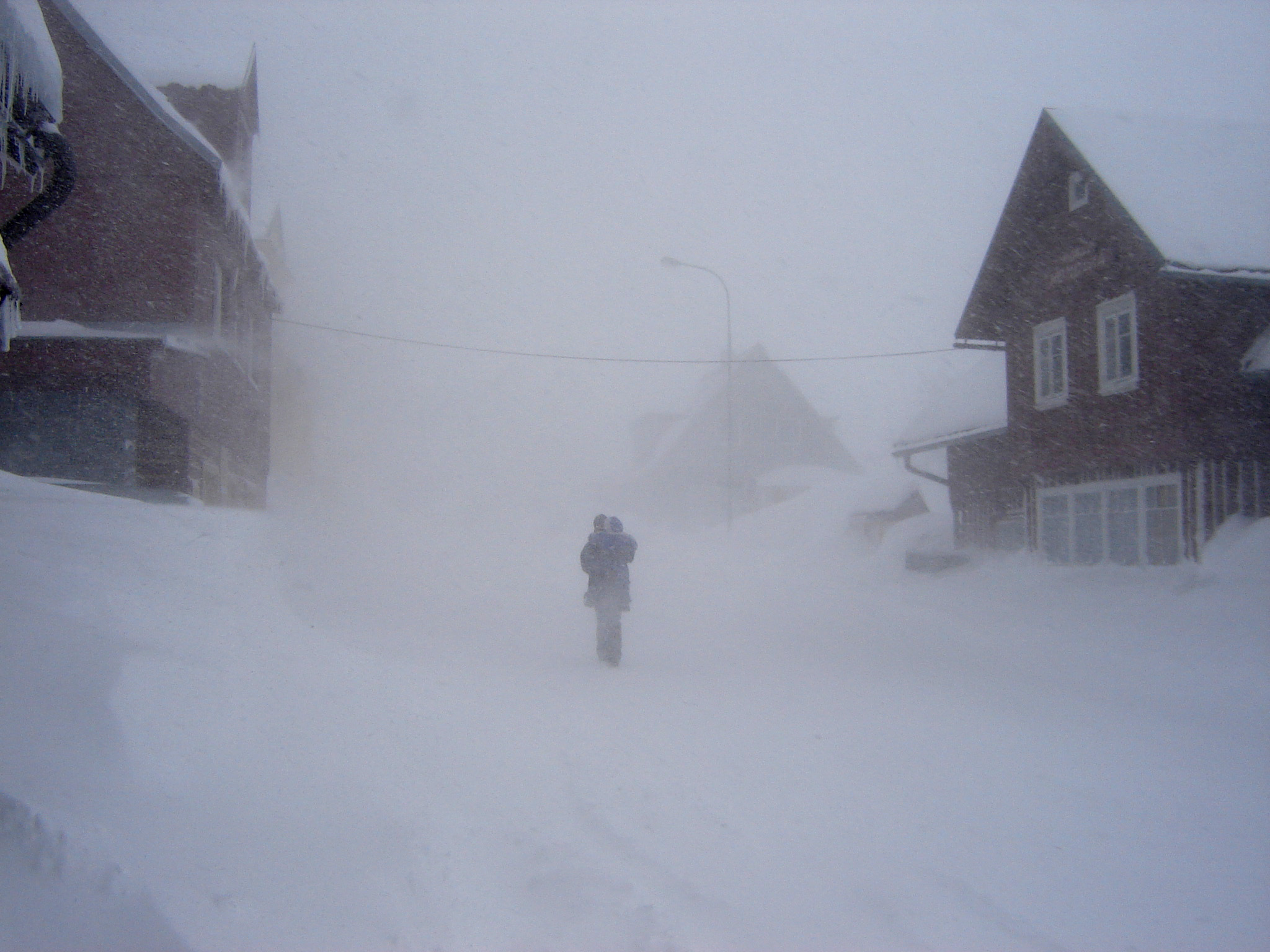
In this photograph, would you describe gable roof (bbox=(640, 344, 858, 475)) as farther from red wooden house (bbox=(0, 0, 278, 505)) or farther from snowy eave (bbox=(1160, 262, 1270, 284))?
snowy eave (bbox=(1160, 262, 1270, 284))

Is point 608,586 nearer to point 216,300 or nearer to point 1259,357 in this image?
point 1259,357

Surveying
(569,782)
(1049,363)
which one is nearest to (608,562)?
(569,782)

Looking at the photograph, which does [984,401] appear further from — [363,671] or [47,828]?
[47,828]

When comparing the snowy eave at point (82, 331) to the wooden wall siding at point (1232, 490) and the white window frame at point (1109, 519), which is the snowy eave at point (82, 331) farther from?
the wooden wall siding at point (1232, 490)

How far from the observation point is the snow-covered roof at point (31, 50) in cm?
584

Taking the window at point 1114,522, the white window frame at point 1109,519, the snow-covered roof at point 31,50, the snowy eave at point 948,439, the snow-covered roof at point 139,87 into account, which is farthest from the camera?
the snowy eave at point 948,439

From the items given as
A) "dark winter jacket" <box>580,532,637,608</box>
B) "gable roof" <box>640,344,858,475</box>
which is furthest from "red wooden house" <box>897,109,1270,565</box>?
"gable roof" <box>640,344,858,475</box>

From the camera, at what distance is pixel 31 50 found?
627 cm

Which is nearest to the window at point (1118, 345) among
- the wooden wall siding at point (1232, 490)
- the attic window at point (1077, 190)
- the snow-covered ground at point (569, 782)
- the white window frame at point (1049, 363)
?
the white window frame at point (1049, 363)

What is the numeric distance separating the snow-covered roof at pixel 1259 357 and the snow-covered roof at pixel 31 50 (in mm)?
13519

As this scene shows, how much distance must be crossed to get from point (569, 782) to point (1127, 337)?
12083 mm

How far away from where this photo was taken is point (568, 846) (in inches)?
173

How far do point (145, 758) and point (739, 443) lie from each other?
37.8m

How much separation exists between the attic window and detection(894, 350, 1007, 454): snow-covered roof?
13.4ft
